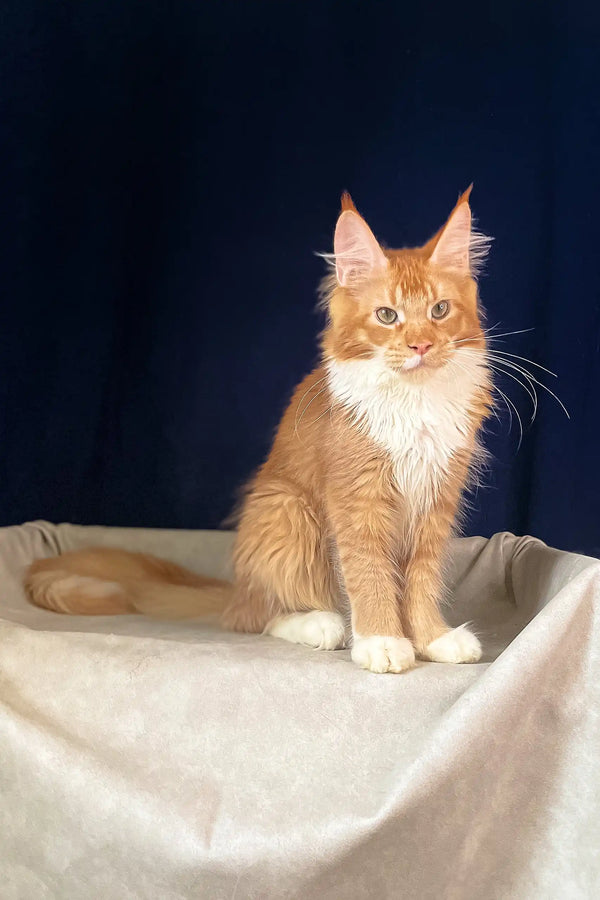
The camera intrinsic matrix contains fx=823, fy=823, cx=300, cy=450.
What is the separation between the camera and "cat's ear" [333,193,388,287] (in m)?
1.44

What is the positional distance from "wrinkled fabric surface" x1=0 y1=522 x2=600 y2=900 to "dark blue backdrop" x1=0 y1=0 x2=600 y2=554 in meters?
1.00

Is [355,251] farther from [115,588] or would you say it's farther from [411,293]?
[115,588]

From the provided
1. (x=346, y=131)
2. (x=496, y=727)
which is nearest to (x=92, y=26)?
(x=346, y=131)

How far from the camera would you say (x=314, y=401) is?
1.68 m

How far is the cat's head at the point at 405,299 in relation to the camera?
1.42 metres

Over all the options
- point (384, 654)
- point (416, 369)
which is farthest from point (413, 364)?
point (384, 654)

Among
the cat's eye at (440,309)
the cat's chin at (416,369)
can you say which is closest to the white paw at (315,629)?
the cat's chin at (416,369)

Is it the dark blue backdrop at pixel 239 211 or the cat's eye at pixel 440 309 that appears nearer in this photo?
the cat's eye at pixel 440 309

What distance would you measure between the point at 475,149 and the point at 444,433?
1.07 metres

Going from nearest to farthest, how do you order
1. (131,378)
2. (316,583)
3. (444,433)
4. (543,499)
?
(444,433) < (316,583) < (543,499) < (131,378)

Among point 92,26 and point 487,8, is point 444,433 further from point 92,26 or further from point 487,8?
point 92,26

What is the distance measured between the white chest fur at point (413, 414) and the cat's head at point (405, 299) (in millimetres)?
23

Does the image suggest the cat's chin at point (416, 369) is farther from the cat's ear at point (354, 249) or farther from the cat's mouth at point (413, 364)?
the cat's ear at point (354, 249)

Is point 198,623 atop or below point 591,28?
below
